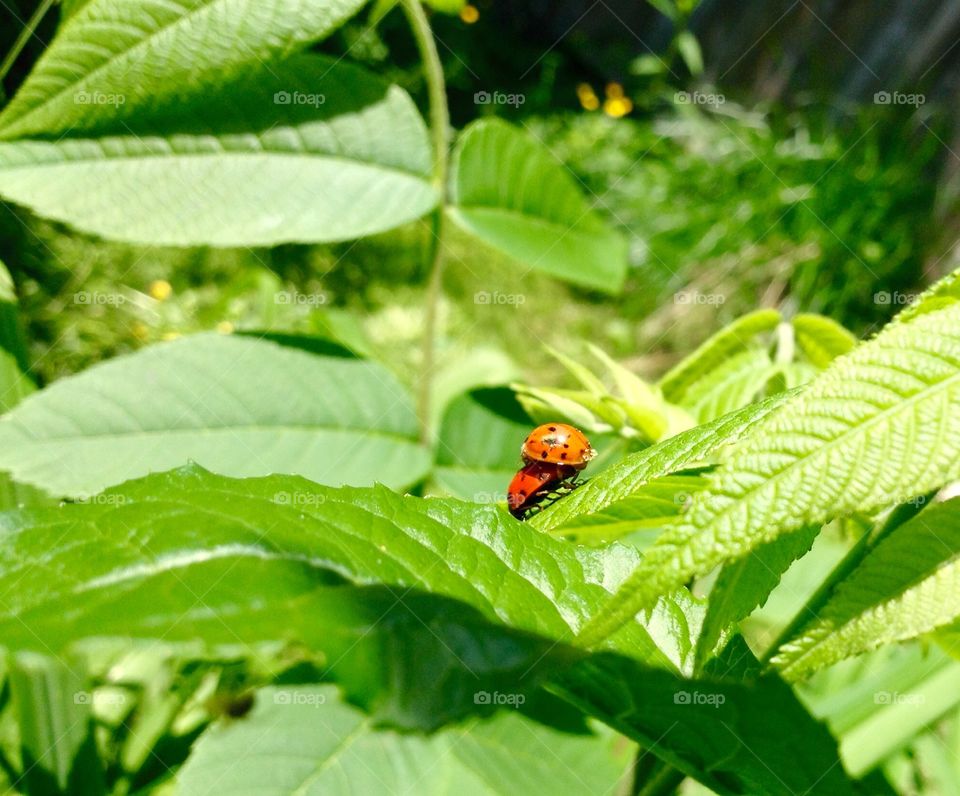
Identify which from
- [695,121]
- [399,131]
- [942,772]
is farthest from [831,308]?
[399,131]

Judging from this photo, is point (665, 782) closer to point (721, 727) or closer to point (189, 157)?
point (721, 727)

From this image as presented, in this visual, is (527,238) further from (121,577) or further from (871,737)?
(871,737)

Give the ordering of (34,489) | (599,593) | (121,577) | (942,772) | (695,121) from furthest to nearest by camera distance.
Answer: (695,121) → (942,772) → (34,489) → (599,593) → (121,577)

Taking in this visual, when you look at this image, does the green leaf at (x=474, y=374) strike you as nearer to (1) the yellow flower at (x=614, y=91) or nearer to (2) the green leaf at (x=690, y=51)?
(2) the green leaf at (x=690, y=51)

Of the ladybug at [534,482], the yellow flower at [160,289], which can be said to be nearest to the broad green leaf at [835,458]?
the ladybug at [534,482]

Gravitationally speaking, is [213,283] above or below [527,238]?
below

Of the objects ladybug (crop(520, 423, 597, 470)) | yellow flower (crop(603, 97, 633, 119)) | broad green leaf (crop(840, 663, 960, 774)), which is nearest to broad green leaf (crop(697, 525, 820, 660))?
ladybug (crop(520, 423, 597, 470))

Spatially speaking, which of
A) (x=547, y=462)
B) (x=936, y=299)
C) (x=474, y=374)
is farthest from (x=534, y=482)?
(x=474, y=374)
